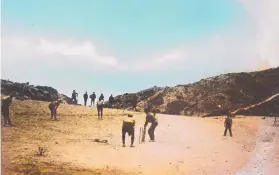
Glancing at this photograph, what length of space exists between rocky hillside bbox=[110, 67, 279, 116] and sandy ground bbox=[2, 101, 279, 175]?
12565mm

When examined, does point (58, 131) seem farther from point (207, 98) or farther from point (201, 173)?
point (207, 98)

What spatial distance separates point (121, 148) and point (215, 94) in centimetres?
2375

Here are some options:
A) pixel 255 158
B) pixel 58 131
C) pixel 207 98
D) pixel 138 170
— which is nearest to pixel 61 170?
pixel 138 170

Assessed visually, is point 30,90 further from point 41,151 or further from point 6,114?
point 41,151

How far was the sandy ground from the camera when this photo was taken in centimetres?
1287

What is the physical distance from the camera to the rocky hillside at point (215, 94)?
36938 mm

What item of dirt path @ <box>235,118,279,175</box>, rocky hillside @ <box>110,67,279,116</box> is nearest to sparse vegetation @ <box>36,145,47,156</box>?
dirt path @ <box>235,118,279,175</box>

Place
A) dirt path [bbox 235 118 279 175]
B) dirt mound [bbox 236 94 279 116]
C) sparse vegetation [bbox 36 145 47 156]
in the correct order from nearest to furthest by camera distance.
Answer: sparse vegetation [bbox 36 145 47 156]
dirt path [bbox 235 118 279 175]
dirt mound [bbox 236 94 279 116]

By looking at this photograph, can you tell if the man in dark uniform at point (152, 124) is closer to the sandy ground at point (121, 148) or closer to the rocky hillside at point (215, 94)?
the sandy ground at point (121, 148)

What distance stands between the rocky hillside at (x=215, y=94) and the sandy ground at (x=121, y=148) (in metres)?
12.6

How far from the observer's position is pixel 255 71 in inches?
1661

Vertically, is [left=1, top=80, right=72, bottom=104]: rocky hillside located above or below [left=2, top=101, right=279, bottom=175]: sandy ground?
above

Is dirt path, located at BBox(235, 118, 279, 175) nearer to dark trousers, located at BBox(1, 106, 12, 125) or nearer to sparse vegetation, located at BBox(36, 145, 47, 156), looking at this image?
sparse vegetation, located at BBox(36, 145, 47, 156)

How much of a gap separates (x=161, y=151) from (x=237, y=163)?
118 inches
